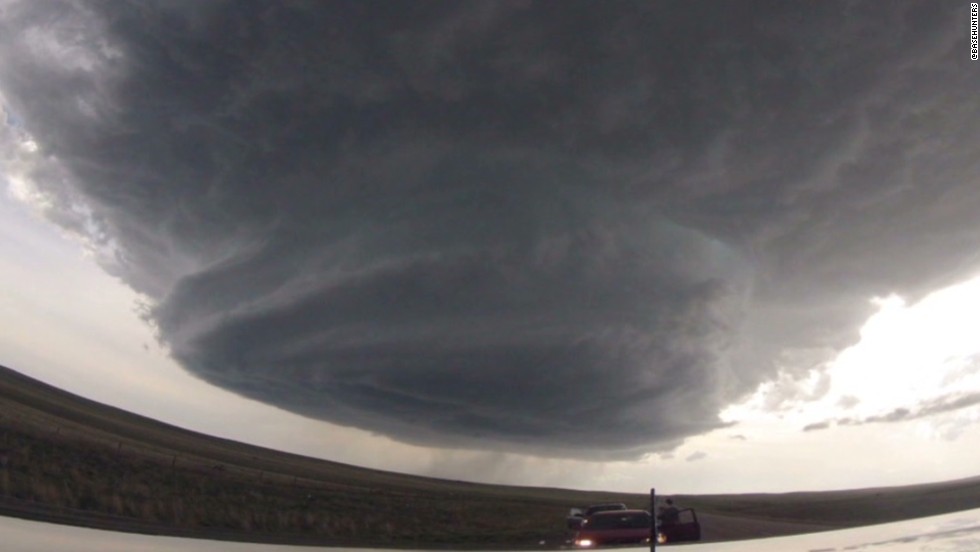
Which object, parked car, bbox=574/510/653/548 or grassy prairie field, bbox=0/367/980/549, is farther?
parked car, bbox=574/510/653/548

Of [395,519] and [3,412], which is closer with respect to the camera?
[395,519]

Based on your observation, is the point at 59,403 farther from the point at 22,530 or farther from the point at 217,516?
the point at 22,530

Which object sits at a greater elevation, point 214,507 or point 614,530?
point 614,530

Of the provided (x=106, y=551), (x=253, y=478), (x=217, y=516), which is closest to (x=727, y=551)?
(x=106, y=551)

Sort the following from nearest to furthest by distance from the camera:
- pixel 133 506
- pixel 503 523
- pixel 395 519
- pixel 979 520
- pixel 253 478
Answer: pixel 979 520, pixel 133 506, pixel 395 519, pixel 503 523, pixel 253 478

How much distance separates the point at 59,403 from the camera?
411ft

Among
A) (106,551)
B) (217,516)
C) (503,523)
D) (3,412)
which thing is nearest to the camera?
(106,551)

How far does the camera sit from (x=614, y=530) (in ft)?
129

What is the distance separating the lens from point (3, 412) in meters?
76.2

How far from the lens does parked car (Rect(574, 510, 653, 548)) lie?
3934 cm

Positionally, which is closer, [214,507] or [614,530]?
[614,530]

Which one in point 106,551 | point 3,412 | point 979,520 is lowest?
point 106,551

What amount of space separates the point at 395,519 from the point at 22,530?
152 ft

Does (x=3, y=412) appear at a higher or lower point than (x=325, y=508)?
higher
